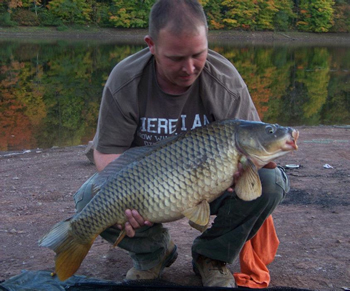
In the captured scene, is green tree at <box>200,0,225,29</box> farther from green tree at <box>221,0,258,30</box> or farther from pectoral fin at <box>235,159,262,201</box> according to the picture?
pectoral fin at <box>235,159,262,201</box>

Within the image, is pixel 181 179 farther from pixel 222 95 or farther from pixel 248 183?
pixel 222 95

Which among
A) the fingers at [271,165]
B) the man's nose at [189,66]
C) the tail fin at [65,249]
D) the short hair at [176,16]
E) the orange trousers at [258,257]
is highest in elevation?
the short hair at [176,16]

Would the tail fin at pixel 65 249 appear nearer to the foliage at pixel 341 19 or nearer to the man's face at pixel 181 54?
the man's face at pixel 181 54

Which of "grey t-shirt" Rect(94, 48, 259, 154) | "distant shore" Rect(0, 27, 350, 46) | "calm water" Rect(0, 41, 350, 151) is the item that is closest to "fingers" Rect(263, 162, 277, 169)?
"grey t-shirt" Rect(94, 48, 259, 154)

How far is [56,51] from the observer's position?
27.9 m

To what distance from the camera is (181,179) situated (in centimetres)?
237

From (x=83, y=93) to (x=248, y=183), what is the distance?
12.9 meters

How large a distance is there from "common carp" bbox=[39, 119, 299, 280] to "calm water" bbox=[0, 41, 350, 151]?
637cm

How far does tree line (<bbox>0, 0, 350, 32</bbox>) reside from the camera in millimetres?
41312

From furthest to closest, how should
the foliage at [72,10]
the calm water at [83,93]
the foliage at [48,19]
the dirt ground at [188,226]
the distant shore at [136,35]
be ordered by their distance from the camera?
the foliage at [72,10]
the foliage at [48,19]
the distant shore at [136,35]
the calm water at [83,93]
the dirt ground at [188,226]

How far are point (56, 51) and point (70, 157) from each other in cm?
2213

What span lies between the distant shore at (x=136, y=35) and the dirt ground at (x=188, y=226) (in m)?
33.7

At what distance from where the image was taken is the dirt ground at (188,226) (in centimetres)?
298

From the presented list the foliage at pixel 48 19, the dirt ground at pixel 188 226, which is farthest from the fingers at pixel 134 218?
the foliage at pixel 48 19
